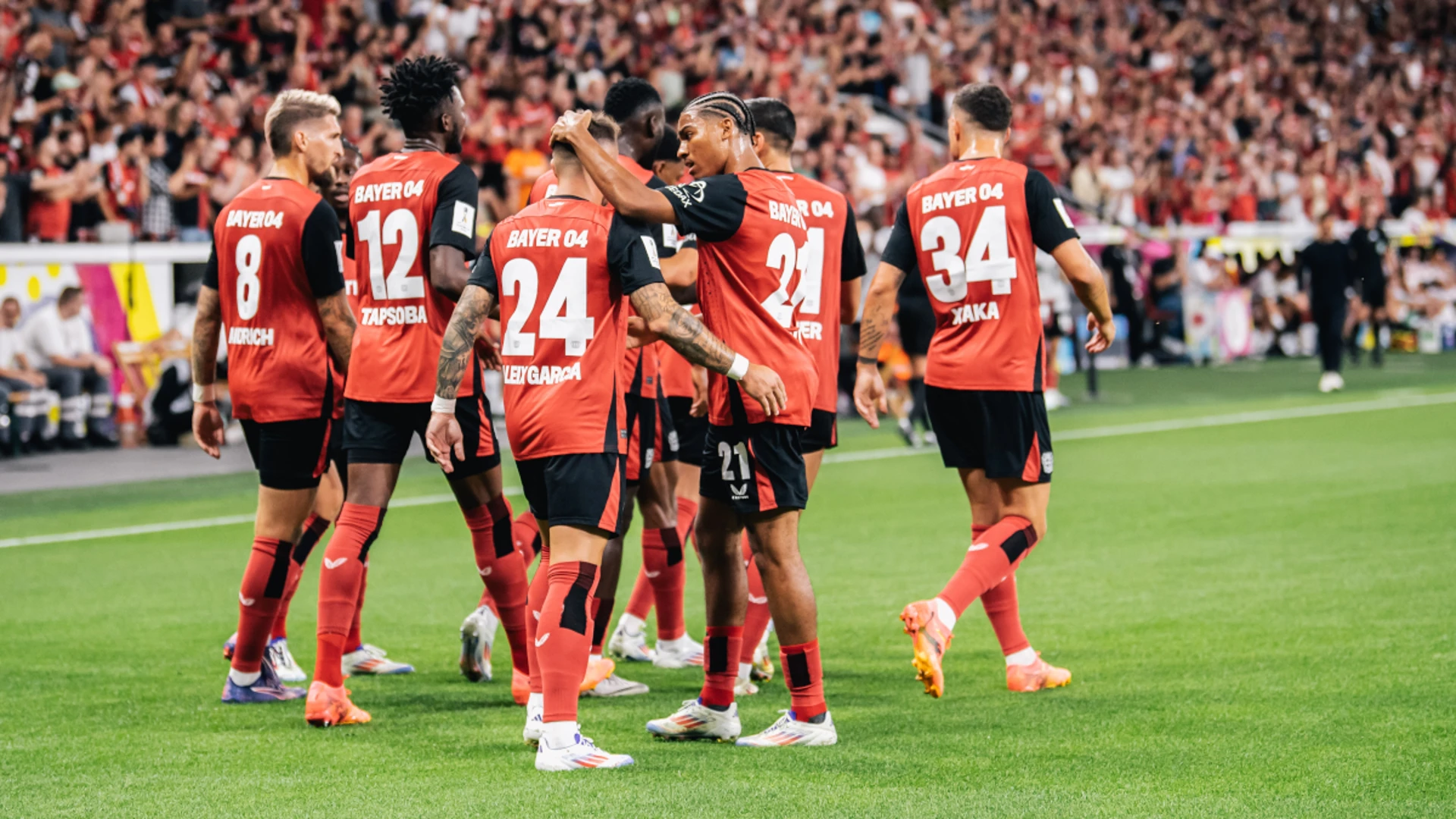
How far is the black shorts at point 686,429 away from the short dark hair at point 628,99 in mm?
1460

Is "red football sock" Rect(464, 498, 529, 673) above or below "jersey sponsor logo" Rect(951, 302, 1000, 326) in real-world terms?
below

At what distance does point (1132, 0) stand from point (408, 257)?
3128 centimetres

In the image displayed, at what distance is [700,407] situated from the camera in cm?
700

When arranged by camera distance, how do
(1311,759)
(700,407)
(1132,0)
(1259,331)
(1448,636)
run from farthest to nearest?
(1132,0) < (1259,331) < (1448,636) < (700,407) < (1311,759)

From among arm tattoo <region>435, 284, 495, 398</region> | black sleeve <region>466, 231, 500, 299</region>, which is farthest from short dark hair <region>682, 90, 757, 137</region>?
arm tattoo <region>435, 284, 495, 398</region>

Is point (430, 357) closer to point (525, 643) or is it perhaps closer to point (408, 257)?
point (408, 257)

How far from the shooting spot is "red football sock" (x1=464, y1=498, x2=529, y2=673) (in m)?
6.91

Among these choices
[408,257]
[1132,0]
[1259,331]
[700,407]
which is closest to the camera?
[408,257]

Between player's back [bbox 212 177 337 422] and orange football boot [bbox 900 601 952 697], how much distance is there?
256 cm

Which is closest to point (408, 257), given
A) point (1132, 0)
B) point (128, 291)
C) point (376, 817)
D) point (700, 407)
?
point (700, 407)

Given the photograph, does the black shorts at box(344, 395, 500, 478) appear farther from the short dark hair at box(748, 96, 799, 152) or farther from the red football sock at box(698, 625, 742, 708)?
the short dark hair at box(748, 96, 799, 152)

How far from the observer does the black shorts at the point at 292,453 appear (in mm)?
6898

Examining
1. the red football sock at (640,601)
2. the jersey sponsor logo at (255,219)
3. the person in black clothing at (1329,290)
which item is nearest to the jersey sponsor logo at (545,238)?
the jersey sponsor logo at (255,219)

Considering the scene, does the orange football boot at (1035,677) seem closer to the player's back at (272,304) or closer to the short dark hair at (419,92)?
the player's back at (272,304)
